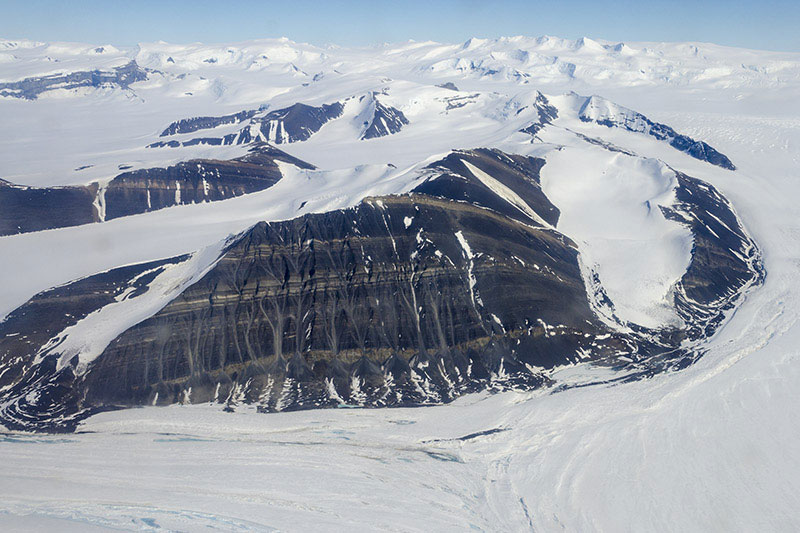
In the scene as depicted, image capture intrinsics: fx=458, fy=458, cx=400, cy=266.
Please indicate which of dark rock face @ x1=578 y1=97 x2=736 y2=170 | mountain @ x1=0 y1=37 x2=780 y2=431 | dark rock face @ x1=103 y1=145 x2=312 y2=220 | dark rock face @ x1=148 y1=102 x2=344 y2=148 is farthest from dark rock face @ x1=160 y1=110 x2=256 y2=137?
dark rock face @ x1=578 y1=97 x2=736 y2=170

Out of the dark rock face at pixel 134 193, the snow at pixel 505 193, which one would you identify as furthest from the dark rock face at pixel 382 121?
the snow at pixel 505 193

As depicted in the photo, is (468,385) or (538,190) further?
(538,190)

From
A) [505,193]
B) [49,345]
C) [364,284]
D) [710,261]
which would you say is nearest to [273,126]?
[505,193]

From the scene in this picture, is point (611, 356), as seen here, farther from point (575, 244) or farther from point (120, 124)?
point (120, 124)

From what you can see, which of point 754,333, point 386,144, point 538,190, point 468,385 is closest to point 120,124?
point 386,144

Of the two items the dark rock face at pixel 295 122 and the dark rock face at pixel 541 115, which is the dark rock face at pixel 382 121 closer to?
the dark rock face at pixel 295 122
